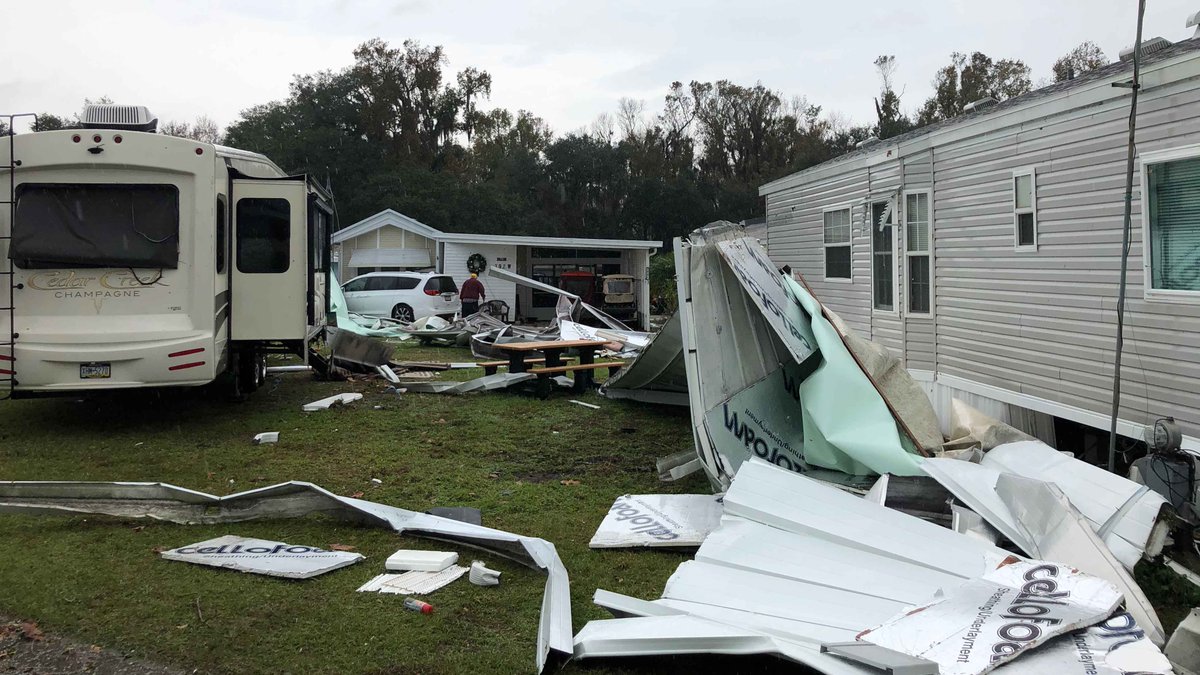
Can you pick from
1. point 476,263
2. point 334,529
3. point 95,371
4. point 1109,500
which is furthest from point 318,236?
point 476,263

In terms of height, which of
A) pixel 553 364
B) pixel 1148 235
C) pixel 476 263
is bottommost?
pixel 553 364

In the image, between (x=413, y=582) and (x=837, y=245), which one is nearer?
(x=413, y=582)

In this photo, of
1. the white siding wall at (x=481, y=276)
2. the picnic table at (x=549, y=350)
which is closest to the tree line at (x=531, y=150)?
the white siding wall at (x=481, y=276)

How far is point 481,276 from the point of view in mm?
25516

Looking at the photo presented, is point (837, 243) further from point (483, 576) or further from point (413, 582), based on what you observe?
point (413, 582)

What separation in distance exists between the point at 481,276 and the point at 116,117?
16.6 meters

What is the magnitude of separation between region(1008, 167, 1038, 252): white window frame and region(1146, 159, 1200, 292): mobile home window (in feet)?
4.18

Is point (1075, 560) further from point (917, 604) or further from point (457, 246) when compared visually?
point (457, 246)

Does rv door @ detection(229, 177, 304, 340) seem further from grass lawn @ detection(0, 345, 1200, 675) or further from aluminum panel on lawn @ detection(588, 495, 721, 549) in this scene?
aluminum panel on lawn @ detection(588, 495, 721, 549)

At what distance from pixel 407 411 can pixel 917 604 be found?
23.6ft

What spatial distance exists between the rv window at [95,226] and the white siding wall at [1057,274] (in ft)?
24.0

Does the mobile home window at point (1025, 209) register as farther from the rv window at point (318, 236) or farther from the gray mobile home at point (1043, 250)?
the rv window at point (318, 236)

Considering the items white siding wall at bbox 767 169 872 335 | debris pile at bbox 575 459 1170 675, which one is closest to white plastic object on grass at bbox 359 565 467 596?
debris pile at bbox 575 459 1170 675

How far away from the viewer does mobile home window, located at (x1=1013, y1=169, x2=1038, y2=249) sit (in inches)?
286
